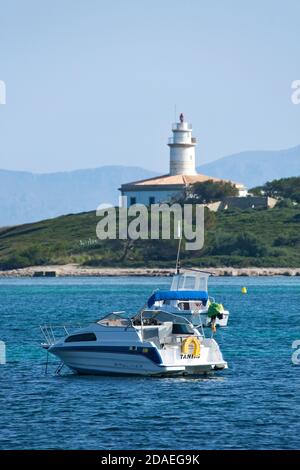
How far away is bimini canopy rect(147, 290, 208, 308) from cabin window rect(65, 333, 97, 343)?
63.9 feet

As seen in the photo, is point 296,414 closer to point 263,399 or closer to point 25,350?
point 263,399

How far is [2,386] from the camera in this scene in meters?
46.4

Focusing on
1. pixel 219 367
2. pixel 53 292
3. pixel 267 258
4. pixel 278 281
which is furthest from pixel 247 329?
pixel 267 258

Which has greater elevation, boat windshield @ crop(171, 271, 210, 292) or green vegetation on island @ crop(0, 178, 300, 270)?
green vegetation on island @ crop(0, 178, 300, 270)

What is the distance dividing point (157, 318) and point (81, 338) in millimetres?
3137

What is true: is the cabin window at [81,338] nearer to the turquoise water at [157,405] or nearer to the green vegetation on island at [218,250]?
the turquoise water at [157,405]

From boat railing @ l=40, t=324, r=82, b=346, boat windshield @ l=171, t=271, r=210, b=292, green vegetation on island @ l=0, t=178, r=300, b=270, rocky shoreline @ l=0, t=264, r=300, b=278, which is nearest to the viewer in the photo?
boat railing @ l=40, t=324, r=82, b=346

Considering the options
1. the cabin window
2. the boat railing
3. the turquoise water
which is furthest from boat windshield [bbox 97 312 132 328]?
the boat railing

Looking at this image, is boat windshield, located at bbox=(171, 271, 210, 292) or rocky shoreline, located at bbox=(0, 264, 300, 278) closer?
boat windshield, located at bbox=(171, 271, 210, 292)

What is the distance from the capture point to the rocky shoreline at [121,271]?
582 feet

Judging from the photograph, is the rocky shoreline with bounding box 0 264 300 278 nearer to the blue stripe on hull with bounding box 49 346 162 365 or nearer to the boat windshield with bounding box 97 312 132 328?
the boat windshield with bounding box 97 312 132 328

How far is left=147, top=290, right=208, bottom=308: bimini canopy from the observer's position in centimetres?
6825

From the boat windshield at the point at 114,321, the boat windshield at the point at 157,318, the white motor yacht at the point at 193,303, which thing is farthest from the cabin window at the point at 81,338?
the white motor yacht at the point at 193,303

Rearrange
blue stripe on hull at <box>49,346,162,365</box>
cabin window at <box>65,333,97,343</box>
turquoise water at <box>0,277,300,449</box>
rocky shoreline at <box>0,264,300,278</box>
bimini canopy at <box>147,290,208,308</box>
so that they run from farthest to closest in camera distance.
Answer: rocky shoreline at <box>0,264,300,278</box>
bimini canopy at <box>147,290,208,308</box>
cabin window at <box>65,333,97,343</box>
blue stripe on hull at <box>49,346,162,365</box>
turquoise water at <box>0,277,300,449</box>
